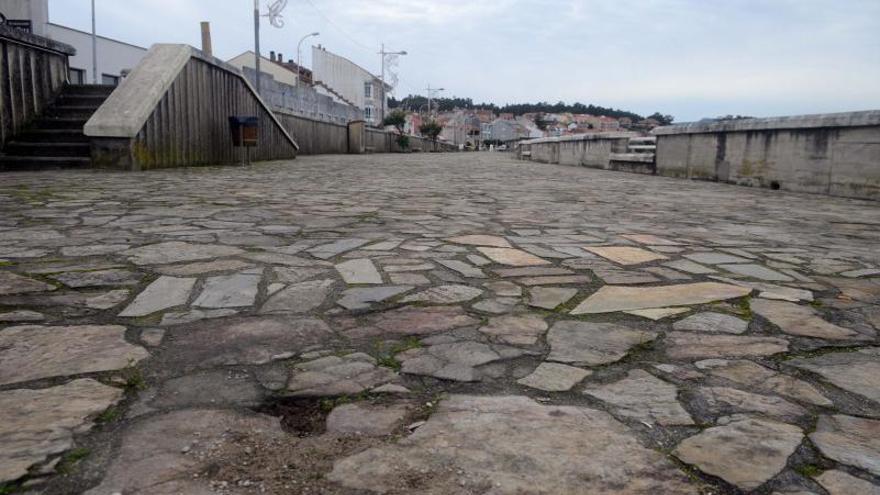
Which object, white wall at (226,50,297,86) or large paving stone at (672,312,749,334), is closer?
large paving stone at (672,312,749,334)

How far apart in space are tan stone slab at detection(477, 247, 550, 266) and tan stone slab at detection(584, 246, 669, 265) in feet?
1.49

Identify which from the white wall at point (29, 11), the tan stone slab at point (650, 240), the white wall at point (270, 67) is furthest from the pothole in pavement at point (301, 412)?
the white wall at point (270, 67)

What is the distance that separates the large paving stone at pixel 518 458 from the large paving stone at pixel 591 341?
0.39 metres

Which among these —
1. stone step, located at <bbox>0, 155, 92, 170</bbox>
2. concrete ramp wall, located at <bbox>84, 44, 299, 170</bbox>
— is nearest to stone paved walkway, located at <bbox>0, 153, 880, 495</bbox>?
concrete ramp wall, located at <bbox>84, 44, 299, 170</bbox>

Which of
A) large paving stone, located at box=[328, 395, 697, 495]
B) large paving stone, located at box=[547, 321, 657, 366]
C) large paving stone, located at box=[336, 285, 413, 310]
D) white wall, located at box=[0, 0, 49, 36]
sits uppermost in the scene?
white wall, located at box=[0, 0, 49, 36]

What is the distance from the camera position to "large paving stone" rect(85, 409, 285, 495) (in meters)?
1.19

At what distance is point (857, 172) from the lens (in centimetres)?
766

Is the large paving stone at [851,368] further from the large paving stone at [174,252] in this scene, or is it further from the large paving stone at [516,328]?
the large paving stone at [174,252]

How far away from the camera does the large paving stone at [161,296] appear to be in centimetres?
232

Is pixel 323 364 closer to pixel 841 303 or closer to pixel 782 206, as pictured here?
→ pixel 841 303

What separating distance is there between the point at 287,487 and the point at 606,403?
2.84ft

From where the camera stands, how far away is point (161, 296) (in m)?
2.49

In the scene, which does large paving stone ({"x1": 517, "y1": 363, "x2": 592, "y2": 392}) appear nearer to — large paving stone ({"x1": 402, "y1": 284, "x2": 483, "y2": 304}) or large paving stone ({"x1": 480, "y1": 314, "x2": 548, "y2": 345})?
large paving stone ({"x1": 480, "y1": 314, "x2": 548, "y2": 345})

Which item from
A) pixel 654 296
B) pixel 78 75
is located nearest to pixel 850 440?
pixel 654 296
